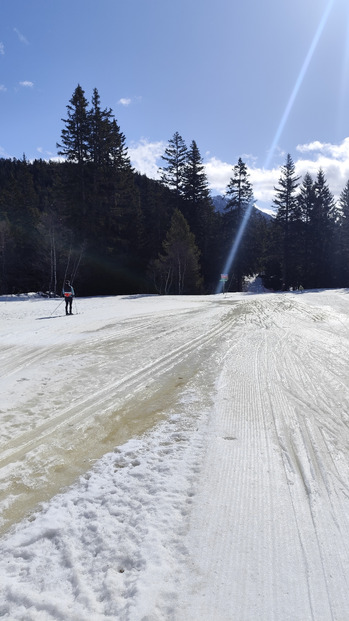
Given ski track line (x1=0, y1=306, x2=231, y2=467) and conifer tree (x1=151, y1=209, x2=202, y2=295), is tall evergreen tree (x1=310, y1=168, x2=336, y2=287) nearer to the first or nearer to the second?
conifer tree (x1=151, y1=209, x2=202, y2=295)

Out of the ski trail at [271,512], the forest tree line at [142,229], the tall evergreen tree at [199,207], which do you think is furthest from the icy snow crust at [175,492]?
the tall evergreen tree at [199,207]

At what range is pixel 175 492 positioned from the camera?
10.2ft

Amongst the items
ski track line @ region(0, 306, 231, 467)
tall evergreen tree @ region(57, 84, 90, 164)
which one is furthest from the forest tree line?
ski track line @ region(0, 306, 231, 467)

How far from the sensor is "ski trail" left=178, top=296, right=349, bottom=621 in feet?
6.95

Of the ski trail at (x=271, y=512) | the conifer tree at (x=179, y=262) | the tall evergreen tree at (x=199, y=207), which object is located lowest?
the ski trail at (x=271, y=512)

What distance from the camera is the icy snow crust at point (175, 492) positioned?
7.06 ft

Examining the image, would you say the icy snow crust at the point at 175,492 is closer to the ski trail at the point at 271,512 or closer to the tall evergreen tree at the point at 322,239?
the ski trail at the point at 271,512

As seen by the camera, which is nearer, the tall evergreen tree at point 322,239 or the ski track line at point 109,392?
the ski track line at point 109,392

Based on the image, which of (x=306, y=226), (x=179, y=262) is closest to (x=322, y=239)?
(x=306, y=226)

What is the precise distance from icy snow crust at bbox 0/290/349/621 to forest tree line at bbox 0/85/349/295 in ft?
85.1

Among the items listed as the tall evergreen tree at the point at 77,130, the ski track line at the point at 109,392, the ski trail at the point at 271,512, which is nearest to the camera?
the ski trail at the point at 271,512

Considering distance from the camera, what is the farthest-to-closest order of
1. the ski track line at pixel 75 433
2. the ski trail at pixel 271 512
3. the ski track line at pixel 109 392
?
the ski track line at pixel 109 392, the ski track line at pixel 75 433, the ski trail at pixel 271 512

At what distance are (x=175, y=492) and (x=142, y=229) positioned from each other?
40.4 meters

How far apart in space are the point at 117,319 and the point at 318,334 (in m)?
7.06
